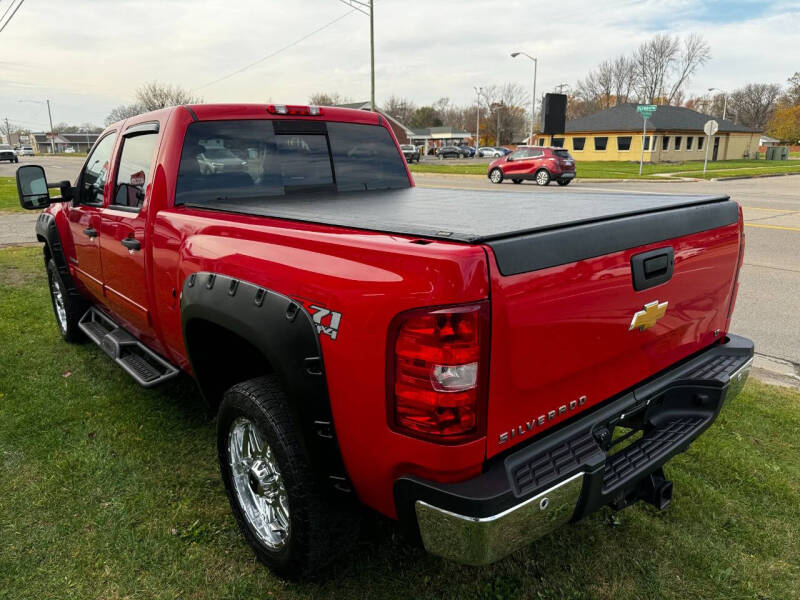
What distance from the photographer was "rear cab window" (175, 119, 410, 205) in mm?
3225

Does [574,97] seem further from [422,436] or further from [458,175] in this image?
[422,436]

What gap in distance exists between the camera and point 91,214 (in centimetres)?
387

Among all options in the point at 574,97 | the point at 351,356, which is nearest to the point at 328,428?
the point at 351,356

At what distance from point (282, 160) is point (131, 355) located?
60.7 inches

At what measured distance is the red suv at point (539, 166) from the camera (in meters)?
22.7

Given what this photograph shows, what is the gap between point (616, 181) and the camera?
25938 millimetres

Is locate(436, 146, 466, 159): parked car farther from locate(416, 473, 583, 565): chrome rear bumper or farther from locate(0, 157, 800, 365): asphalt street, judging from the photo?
locate(416, 473, 583, 565): chrome rear bumper

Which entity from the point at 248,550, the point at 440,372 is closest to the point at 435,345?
the point at 440,372

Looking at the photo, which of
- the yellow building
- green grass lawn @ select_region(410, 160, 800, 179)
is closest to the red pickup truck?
green grass lawn @ select_region(410, 160, 800, 179)

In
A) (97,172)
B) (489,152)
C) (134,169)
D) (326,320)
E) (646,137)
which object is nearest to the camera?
(326,320)

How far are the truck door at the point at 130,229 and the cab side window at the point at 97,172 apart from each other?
0.28m

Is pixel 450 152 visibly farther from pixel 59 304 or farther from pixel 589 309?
pixel 589 309

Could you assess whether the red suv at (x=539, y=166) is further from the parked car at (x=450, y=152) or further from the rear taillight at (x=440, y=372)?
the parked car at (x=450, y=152)

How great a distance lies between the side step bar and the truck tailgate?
214cm
